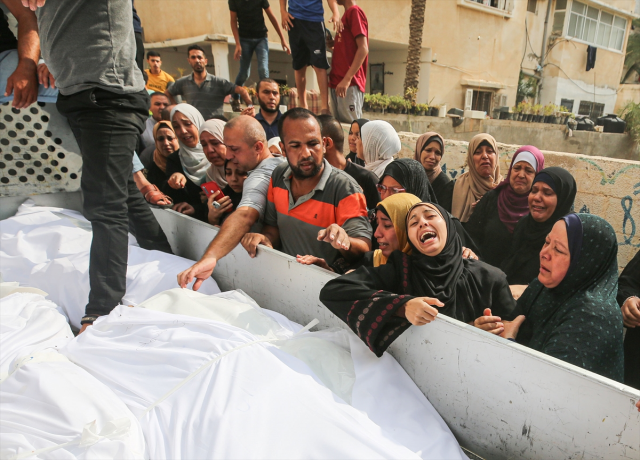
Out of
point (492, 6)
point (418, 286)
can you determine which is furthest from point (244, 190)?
point (492, 6)

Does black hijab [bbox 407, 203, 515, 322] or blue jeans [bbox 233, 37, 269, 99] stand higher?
blue jeans [bbox 233, 37, 269, 99]

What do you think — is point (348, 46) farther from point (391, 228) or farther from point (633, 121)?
point (633, 121)

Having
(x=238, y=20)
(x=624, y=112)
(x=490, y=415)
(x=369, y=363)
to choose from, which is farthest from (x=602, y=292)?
(x=624, y=112)

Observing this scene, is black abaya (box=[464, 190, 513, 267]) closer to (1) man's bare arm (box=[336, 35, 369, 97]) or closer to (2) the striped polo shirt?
(2) the striped polo shirt

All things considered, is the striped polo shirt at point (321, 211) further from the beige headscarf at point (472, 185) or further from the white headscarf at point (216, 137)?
the beige headscarf at point (472, 185)

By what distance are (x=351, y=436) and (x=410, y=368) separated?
0.50 meters

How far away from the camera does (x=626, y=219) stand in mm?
3295

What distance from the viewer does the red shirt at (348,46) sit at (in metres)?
4.09

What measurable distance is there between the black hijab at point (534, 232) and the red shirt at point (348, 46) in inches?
100

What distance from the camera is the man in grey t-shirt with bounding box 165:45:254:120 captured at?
5039 mm

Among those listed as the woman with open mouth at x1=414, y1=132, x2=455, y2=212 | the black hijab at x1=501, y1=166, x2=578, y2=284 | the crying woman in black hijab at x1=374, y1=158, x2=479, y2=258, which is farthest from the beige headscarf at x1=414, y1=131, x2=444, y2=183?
the black hijab at x1=501, y1=166, x2=578, y2=284

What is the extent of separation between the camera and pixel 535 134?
517 inches

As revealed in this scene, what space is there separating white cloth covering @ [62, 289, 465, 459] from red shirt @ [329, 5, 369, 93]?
3288mm

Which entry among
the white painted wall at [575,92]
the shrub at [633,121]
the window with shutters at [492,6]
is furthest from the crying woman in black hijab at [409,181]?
the white painted wall at [575,92]
